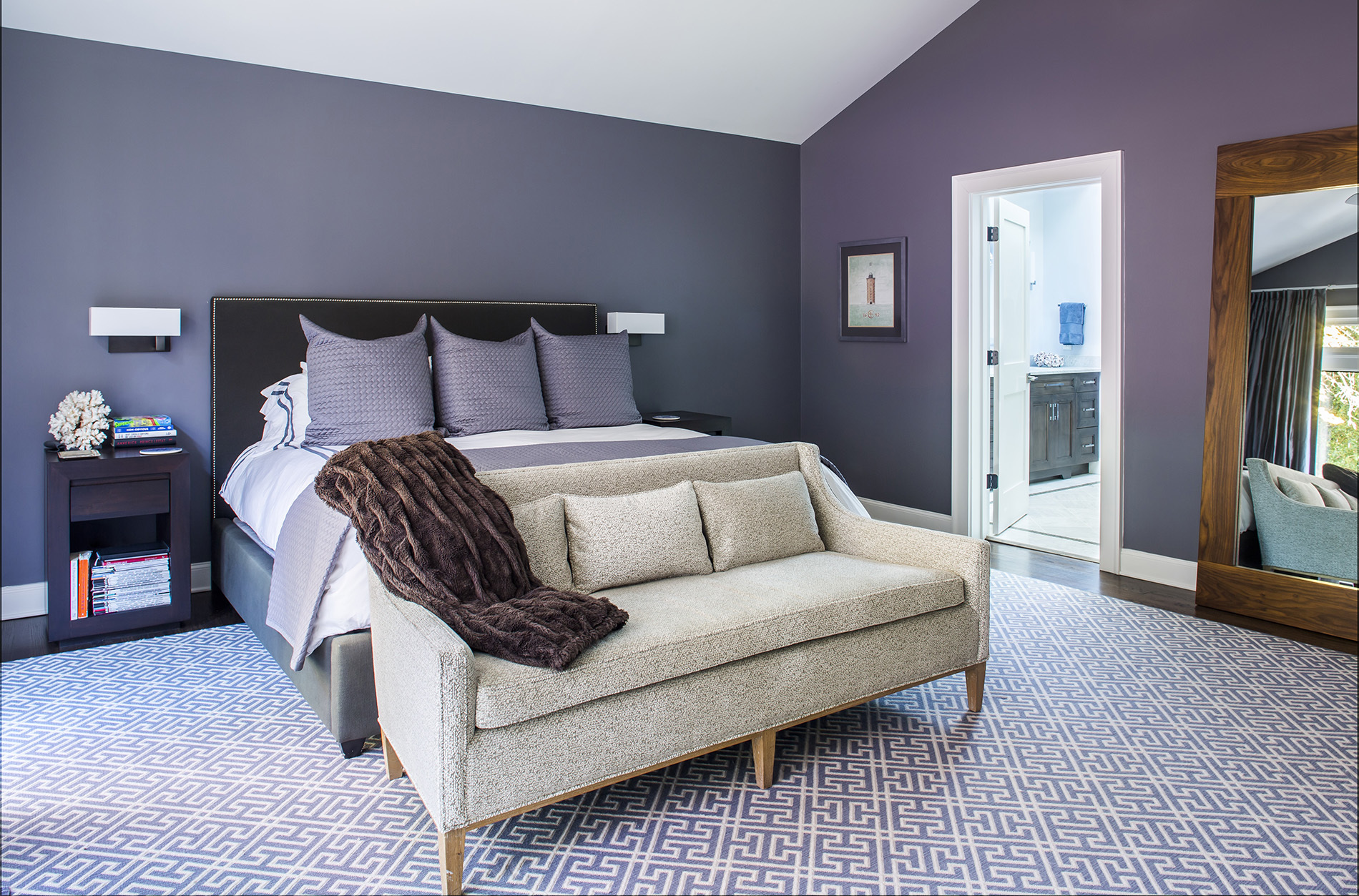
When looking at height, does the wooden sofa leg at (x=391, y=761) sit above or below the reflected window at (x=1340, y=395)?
below

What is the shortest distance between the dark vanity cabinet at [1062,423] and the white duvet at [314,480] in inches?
135

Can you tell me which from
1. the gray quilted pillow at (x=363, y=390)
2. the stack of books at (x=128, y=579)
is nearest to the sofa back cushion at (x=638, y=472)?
the gray quilted pillow at (x=363, y=390)

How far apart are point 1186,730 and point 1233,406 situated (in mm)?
1419

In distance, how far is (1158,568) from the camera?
4094 millimetres

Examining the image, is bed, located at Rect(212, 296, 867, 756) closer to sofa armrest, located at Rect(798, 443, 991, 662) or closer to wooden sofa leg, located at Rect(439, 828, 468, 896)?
sofa armrest, located at Rect(798, 443, 991, 662)

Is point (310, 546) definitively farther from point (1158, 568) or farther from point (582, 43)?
point (1158, 568)

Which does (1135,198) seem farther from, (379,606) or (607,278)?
(379,606)

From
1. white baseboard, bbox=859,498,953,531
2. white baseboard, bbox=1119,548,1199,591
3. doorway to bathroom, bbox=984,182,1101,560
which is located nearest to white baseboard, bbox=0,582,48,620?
white baseboard, bbox=859,498,953,531

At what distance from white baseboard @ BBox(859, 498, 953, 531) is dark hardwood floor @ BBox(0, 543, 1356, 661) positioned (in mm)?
377

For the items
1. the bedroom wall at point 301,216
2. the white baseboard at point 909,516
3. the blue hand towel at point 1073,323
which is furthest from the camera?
the blue hand towel at point 1073,323

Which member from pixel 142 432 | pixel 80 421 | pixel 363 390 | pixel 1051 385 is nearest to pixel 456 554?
pixel 363 390

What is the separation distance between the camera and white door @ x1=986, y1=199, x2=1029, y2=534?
488 cm

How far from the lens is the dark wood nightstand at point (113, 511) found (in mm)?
3305

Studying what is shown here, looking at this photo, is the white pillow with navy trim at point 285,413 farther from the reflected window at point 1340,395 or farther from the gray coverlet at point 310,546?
the reflected window at point 1340,395
